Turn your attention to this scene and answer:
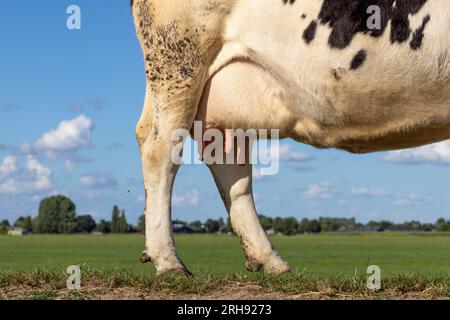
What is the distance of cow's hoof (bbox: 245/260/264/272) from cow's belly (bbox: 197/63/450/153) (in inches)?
54.1

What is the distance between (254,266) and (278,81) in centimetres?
197

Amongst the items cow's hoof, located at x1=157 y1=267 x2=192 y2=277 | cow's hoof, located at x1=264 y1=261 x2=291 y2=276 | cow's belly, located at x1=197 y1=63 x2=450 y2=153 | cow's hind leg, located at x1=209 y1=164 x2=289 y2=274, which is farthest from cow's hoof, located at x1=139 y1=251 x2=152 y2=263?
cow's belly, located at x1=197 y1=63 x2=450 y2=153

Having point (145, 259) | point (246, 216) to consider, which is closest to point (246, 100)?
point (246, 216)

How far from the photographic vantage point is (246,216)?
8320 millimetres

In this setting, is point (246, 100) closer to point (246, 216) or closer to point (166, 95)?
point (166, 95)

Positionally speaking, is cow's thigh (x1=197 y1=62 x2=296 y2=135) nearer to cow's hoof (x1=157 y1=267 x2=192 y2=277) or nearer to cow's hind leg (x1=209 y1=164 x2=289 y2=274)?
cow's hind leg (x1=209 y1=164 x2=289 y2=274)

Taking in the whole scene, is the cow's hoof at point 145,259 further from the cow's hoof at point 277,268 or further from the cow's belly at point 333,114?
the cow's belly at point 333,114

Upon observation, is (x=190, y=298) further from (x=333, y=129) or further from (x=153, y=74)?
(x=153, y=74)

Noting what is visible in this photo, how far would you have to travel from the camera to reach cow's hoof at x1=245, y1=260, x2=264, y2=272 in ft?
26.6

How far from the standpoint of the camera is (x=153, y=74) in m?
8.15

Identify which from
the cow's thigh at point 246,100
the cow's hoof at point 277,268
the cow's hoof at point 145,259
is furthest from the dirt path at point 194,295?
the cow's thigh at point 246,100

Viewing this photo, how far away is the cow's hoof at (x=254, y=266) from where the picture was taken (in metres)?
8.09

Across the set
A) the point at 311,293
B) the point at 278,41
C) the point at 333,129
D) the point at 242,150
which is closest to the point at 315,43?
the point at 278,41
